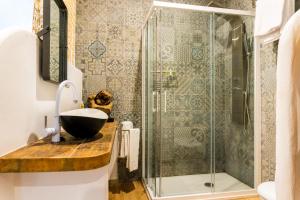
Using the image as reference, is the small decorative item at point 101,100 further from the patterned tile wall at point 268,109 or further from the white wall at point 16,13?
the patterned tile wall at point 268,109

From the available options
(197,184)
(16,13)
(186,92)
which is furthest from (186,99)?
(16,13)

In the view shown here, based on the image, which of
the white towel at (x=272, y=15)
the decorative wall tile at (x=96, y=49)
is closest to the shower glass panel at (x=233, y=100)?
the white towel at (x=272, y=15)

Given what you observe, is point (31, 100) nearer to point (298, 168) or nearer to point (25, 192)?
point (25, 192)

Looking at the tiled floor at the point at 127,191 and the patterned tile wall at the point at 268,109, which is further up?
the patterned tile wall at the point at 268,109

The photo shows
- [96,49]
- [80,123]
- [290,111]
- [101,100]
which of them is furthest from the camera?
[96,49]

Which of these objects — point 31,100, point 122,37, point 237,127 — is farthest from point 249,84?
point 31,100

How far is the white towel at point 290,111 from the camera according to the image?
513 millimetres

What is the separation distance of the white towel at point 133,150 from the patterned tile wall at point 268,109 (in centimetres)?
139

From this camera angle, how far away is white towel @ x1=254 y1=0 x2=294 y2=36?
1.62 m

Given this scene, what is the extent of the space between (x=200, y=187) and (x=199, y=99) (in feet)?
3.31

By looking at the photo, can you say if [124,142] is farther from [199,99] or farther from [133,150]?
[199,99]

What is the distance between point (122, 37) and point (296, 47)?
234 cm

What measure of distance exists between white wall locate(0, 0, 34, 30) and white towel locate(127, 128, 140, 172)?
Result: 5.12 feet

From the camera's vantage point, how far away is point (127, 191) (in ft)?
7.64
